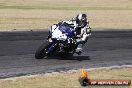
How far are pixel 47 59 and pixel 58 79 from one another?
436 cm

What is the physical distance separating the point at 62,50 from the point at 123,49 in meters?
5.85

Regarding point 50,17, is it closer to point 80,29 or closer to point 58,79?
point 80,29

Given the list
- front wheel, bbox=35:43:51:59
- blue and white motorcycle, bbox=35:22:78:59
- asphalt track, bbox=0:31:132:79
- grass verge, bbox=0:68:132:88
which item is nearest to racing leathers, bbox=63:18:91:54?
blue and white motorcycle, bbox=35:22:78:59

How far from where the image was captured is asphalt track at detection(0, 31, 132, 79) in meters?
15.0

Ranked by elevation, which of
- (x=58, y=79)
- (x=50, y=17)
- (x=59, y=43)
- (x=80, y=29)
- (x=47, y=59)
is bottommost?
(x=50, y=17)

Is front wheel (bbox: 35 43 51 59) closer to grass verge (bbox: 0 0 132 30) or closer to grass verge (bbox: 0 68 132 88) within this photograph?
grass verge (bbox: 0 68 132 88)

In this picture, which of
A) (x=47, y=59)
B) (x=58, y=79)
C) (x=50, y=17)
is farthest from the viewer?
(x=50, y=17)

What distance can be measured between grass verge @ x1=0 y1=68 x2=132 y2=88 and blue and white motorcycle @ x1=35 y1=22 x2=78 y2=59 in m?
2.57

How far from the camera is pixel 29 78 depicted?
12914 mm

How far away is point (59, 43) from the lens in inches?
678

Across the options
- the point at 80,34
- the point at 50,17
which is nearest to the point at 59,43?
the point at 80,34

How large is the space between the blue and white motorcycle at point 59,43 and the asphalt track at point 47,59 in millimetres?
309

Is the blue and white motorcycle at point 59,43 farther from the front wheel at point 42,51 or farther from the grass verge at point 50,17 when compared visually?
the grass verge at point 50,17

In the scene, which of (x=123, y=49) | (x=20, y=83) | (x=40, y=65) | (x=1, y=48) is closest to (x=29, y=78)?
(x=20, y=83)
